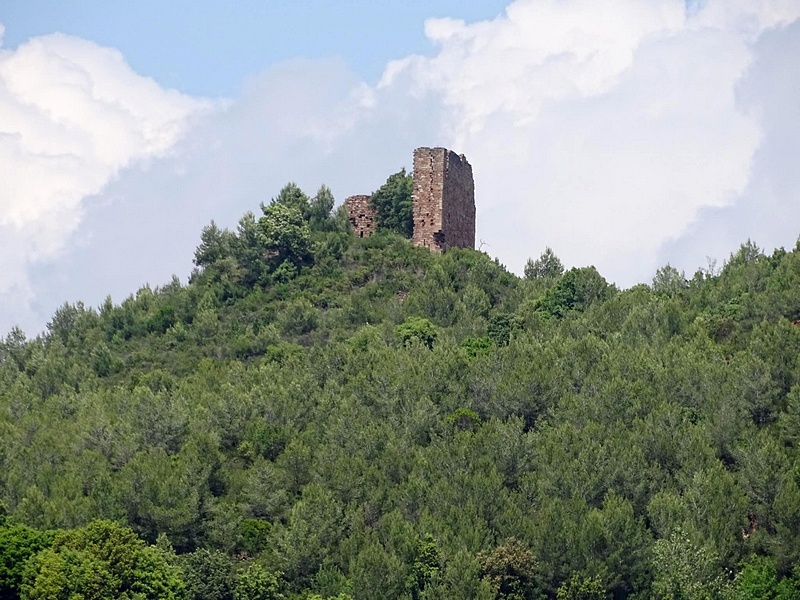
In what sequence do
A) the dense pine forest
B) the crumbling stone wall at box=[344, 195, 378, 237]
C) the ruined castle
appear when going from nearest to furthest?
1. the dense pine forest
2. the ruined castle
3. the crumbling stone wall at box=[344, 195, 378, 237]

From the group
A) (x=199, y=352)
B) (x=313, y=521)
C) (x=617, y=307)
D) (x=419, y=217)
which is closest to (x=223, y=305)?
(x=199, y=352)

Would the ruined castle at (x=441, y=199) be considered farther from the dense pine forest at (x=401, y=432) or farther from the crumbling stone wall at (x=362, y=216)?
the crumbling stone wall at (x=362, y=216)

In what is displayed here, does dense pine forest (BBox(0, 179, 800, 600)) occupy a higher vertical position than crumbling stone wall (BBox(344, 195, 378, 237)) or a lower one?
lower

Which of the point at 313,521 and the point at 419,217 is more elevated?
the point at 419,217

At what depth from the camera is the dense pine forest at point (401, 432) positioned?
1713 inches

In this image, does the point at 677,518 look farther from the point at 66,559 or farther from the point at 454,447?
the point at 66,559

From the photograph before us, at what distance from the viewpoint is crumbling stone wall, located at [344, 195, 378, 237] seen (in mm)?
66500

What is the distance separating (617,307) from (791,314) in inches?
247

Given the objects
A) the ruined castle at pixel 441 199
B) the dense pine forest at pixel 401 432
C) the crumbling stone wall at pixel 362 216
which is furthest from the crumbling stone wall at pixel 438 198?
the crumbling stone wall at pixel 362 216

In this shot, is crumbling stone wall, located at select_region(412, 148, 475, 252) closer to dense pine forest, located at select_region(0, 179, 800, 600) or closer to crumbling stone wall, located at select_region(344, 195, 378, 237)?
dense pine forest, located at select_region(0, 179, 800, 600)

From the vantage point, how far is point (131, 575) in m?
43.0

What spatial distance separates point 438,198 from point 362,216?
13.7 feet

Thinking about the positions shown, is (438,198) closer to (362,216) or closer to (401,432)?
(362,216)

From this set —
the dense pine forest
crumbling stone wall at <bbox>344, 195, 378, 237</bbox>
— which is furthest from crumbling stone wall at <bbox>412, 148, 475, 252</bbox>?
crumbling stone wall at <bbox>344, 195, 378, 237</bbox>
